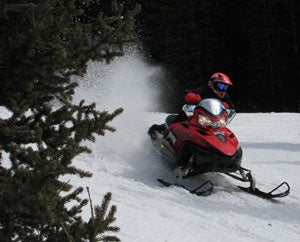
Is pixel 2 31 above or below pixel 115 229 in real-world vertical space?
above

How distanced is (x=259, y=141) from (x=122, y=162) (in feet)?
14.5

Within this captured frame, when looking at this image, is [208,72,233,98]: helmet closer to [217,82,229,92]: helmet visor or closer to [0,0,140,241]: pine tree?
[217,82,229,92]: helmet visor

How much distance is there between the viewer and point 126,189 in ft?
20.1

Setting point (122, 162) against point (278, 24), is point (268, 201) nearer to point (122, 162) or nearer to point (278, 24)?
point (122, 162)

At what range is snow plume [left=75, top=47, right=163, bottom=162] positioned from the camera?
841 centimetres

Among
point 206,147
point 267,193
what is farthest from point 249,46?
point 206,147

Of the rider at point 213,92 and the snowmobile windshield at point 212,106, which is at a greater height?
the rider at point 213,92

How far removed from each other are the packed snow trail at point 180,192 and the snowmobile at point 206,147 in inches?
8.4

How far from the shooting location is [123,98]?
443 inches

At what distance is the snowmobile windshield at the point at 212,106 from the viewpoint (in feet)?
21.9

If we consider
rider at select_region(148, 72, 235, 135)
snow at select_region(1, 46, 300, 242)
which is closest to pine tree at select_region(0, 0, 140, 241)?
snow at select_region(1, 46, 300, 242)

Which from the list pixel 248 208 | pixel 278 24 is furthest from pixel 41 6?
pixel 278 24

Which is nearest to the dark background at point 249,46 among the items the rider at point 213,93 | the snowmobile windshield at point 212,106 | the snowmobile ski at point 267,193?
the rider at point 213,93

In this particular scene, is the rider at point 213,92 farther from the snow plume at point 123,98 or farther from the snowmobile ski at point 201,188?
the snow plume at point 123,98
